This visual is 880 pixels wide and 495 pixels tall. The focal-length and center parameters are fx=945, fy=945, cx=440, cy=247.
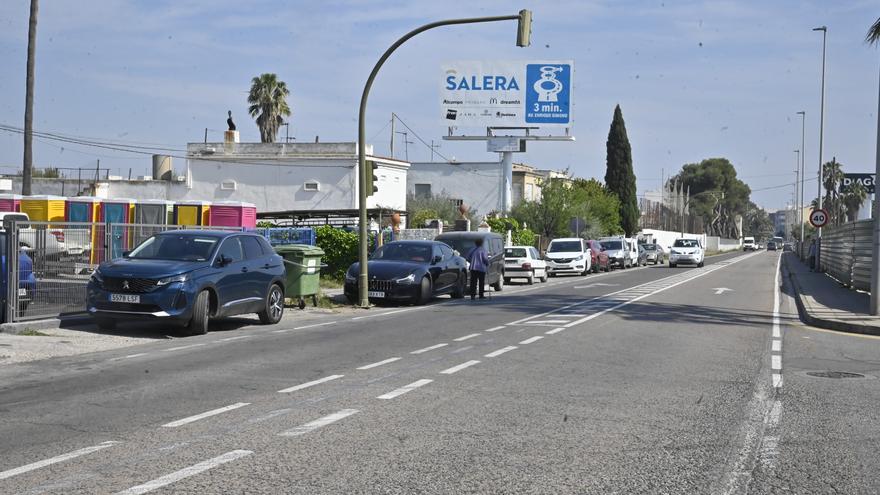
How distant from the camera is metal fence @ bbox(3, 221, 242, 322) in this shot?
14828 mm

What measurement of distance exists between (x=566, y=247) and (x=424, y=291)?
22147 mm

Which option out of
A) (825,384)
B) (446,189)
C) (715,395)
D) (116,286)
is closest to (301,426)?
(715,395)

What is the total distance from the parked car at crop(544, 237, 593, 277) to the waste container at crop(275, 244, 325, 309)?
77.3ft

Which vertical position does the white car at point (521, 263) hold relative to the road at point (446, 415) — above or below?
above

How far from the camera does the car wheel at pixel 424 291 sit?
22625 mm

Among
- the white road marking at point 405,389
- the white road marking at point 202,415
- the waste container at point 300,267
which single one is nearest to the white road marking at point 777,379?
the white road marking at point 405,389

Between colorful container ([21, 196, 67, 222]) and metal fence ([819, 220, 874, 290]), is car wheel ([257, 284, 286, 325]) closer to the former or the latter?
metal fence ([819, 220, 874, 290])

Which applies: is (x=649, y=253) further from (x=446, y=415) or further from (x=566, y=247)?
(x=446, y=415)

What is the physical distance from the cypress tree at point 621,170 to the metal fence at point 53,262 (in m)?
67.2

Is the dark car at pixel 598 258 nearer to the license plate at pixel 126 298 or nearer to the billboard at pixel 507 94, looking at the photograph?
the billboard at pixel 507 94

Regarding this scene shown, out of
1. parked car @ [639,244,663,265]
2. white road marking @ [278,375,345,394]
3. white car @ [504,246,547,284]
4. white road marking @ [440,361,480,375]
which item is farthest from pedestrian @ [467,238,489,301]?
parked car @ [639,244,663,265]

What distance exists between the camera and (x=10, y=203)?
35.1 m

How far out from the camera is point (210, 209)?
3969 cm

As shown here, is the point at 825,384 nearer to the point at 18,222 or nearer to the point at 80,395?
the point at 80,395
